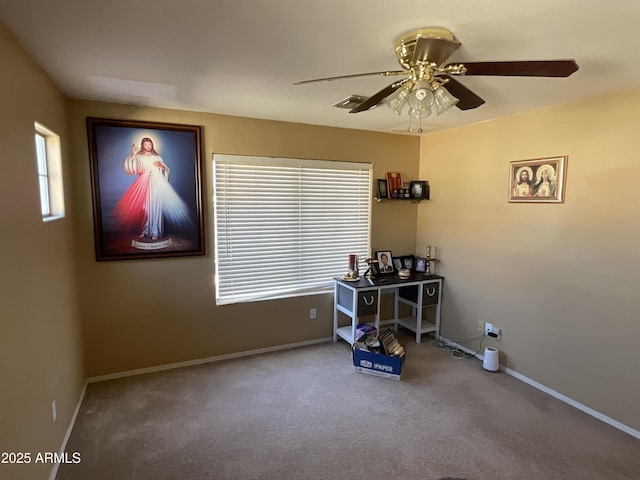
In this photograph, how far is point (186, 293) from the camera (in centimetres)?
329

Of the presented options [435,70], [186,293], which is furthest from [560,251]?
[186,293]

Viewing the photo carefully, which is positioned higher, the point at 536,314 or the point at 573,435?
the point at 536,314

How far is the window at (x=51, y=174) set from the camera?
2.37m

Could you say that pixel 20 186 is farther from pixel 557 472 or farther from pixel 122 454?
pixel 557 472

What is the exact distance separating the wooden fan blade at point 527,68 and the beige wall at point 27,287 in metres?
2.11

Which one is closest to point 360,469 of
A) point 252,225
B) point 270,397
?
point 270,397

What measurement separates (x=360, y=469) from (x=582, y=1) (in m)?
2.52

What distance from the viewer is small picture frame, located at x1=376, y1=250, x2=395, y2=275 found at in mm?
4084

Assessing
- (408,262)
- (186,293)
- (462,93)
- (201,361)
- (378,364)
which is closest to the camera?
(462,93)

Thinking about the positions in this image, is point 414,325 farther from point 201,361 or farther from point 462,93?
point 462,93

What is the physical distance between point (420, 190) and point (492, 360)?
1951 mm

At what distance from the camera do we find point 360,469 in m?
2.09

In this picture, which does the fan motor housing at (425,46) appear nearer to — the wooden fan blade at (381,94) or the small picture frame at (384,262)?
the wooden fan blade at (381,94)

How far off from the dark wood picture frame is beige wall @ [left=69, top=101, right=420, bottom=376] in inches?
2.9
